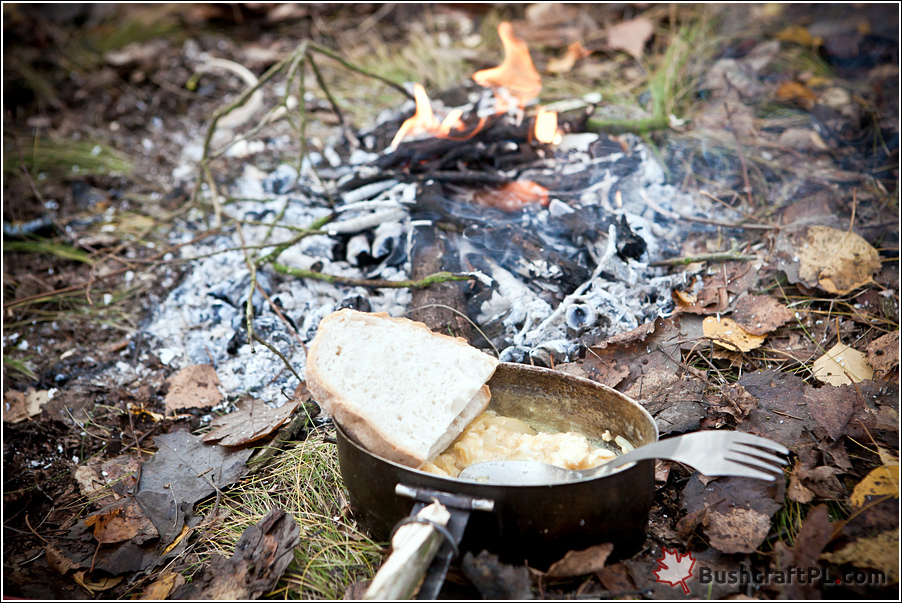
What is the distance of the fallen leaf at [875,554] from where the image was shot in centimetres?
163

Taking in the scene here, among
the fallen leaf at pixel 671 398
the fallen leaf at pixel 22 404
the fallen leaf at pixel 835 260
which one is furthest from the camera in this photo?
the fallen leaf at pixel 22 404

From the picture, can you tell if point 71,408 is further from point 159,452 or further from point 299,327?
point 299,327

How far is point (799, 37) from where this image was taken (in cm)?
518

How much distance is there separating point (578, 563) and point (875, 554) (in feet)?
2.94

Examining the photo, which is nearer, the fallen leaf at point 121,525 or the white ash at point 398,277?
the fallen leaf at point 121,525

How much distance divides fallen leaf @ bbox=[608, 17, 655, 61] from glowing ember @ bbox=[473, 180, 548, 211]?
8.57 feet

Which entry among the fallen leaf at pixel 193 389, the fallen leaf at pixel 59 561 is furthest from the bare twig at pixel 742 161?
the fallen leaf at pixel 59 561

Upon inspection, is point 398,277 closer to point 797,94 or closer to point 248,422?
point 248,422

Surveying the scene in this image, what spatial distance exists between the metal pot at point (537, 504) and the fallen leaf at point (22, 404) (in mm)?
2158

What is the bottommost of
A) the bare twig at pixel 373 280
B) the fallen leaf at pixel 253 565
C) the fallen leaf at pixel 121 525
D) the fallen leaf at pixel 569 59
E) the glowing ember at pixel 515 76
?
the fallen leaf at pixel 121 525

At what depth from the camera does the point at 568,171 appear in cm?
372

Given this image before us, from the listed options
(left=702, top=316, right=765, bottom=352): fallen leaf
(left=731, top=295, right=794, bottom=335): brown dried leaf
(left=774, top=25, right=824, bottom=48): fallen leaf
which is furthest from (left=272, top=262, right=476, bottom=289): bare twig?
(left=774, top=25, right=824, bottom=48): fallen leaf

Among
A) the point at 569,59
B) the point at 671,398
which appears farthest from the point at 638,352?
the point at 569,59

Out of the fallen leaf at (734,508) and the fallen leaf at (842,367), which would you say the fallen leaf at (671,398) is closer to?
the fallen leaf at (734,508)
